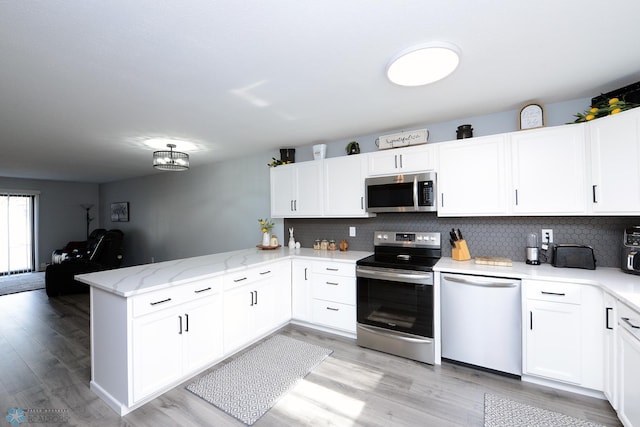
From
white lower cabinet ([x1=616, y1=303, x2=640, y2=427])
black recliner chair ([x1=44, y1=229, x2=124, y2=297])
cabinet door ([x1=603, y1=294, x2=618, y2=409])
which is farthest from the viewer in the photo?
black recliner chair ([x1=44, y1=229, x2=124, y2=297])

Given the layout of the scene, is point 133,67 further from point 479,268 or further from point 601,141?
point 601,141

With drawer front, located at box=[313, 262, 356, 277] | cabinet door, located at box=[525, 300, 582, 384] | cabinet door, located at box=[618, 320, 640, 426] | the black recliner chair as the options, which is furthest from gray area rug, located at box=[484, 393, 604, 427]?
the black recliner chair

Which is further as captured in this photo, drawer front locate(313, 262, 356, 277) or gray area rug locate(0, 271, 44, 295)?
gray area rug locate(0, 271, 44, 295)

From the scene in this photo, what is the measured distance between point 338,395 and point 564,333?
1.76 metres

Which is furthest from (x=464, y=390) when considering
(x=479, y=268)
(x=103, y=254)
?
(x=103, y=254)

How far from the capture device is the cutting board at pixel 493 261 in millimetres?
2410

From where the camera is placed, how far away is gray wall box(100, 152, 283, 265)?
4.47 metres

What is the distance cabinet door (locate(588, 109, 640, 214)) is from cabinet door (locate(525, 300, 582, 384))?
84 centimetres

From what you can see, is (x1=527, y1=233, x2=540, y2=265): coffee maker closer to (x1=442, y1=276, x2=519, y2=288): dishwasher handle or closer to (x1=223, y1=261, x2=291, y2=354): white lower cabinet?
(x1=442, y1=276, x2=519, y2=288): dishwasher handle

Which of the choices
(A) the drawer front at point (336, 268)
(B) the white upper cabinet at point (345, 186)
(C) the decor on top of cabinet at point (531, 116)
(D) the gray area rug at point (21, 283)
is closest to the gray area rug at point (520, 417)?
(A) the drawer front at point (336, 268)

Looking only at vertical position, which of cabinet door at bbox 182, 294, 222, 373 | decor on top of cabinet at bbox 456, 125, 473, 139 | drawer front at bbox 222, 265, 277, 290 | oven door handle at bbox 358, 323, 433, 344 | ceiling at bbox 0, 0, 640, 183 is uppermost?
ceiling at bbox 0, 0, 640, 183

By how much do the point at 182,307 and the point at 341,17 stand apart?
2.29 m

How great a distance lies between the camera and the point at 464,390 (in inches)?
81.3

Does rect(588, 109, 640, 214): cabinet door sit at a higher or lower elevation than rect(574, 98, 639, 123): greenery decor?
lower
